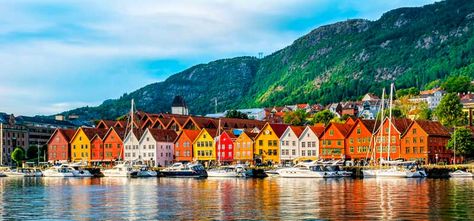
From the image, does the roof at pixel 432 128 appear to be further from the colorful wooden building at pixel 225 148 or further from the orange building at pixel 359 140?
the colorful wooden building at pixel 225 148

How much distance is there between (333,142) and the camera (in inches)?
5531

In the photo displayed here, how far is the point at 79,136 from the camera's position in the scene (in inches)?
6708

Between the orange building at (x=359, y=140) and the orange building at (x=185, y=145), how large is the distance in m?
36.6

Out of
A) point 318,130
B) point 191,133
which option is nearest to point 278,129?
point 318,130

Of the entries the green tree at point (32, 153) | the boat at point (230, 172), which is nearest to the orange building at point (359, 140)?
the boat at point (230, 172)

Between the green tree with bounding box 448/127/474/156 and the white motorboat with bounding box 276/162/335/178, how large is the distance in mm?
26513

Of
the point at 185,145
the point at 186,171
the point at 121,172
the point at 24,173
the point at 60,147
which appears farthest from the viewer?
the point at 60,147

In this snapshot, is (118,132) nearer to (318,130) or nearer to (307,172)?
(318,130)

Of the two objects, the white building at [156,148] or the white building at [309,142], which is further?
the white building at [156,148]

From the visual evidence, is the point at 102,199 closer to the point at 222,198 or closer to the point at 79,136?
the point at 222,198

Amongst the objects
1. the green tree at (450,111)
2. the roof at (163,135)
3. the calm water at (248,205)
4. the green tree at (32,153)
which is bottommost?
the calm water at (248,205)

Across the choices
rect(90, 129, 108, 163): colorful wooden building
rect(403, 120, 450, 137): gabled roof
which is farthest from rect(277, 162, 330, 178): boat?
rect(90, 129, 108, 163): colorful wooden building

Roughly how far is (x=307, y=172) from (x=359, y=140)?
2842cm

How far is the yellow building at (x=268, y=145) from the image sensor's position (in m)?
147
